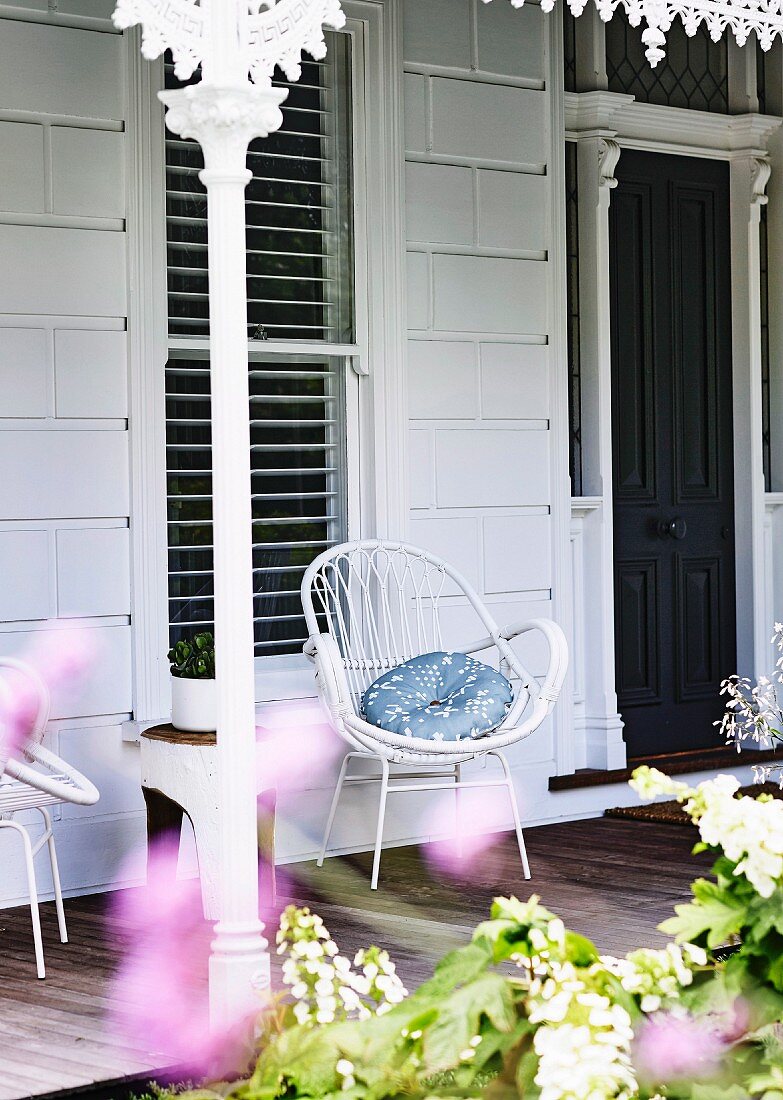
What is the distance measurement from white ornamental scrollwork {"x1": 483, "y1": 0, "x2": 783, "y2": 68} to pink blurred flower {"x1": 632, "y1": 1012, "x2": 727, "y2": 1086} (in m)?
2.43

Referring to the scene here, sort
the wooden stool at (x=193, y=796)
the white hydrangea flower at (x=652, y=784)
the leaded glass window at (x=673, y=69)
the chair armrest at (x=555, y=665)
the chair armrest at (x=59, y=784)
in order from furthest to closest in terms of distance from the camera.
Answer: the leaded glass window at (x=673, y=69) → the chair armrest at (x=555, y=665) → the wooden stool at (x=193, y=796) → the chair armrest at (x=59, y=784) → the white hydrangea flower at (x=652, y=784)

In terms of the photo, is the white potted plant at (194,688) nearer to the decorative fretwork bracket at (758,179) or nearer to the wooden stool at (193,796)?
the wooden stool at (193,796)

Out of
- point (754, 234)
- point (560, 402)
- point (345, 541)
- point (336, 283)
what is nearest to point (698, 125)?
point (754, 234)

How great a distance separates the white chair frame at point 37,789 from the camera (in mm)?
3418

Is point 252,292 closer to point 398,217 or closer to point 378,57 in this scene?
point 398,217

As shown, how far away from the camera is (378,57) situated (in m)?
4.89

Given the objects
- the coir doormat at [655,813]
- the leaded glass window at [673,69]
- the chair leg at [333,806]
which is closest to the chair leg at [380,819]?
the chair leg at [333,806]

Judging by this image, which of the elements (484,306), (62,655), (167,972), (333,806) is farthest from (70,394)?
(167,972)

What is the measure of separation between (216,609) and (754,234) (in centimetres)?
371

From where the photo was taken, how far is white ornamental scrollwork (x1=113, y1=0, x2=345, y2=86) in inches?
115

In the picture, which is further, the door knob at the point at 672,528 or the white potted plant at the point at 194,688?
the door knob at the point at 672,528

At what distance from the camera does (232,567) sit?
3057 millimetres

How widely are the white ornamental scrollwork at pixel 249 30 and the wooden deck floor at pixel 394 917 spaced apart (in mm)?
1933

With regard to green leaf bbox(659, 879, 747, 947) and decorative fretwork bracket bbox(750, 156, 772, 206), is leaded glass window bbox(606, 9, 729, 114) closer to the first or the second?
decorative fretwork bracket bbox(750, 156, 772, 206)
